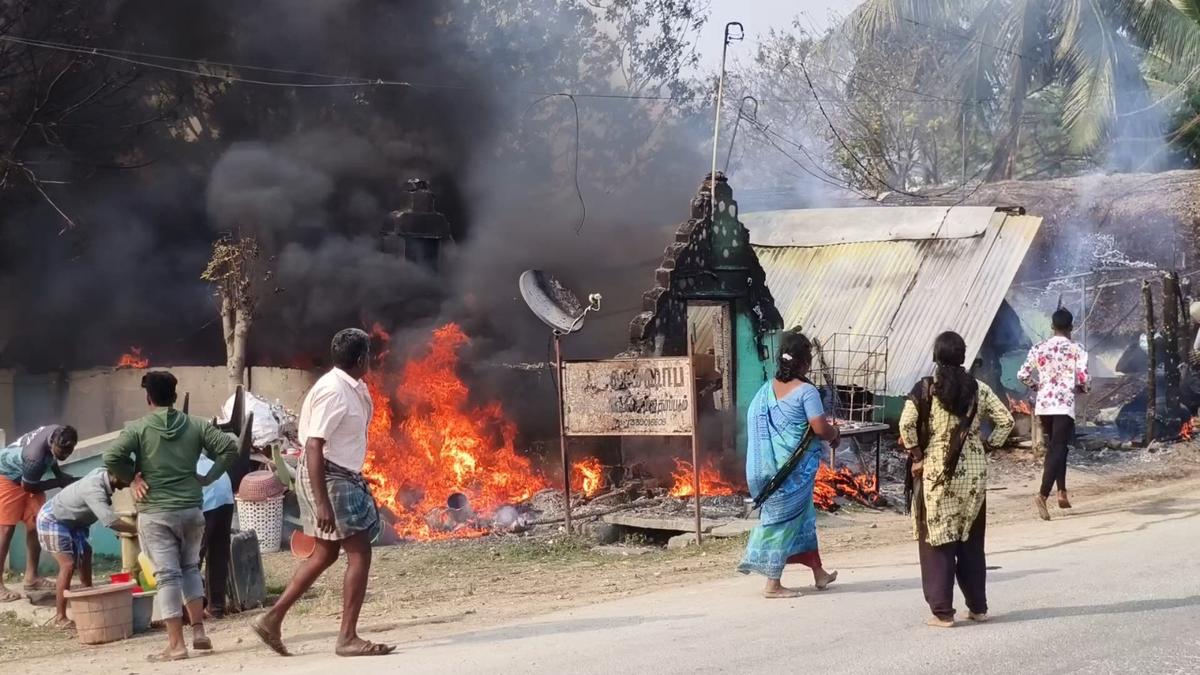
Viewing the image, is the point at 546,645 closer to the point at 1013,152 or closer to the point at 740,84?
the point at 1013,152

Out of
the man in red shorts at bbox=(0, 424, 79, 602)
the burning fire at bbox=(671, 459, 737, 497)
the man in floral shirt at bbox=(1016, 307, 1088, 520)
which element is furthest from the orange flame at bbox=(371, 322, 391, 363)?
the man in floral shirt at bbox=(1016, 307, 1088, 520)

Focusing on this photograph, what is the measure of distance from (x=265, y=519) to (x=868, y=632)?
660cm

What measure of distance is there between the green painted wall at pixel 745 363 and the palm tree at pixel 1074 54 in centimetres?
1372

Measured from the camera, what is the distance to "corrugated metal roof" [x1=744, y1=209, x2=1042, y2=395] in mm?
16375

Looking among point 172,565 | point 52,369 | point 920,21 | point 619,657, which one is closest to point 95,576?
point 172,565

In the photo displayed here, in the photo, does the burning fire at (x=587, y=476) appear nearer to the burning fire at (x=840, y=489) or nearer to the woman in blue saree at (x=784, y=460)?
the burning fire at (x=840, y=489)

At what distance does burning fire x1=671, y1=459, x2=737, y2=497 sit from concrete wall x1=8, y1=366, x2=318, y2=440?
5326 millimetres

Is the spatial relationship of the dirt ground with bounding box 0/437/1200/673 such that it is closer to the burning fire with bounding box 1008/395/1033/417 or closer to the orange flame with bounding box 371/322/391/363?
the burning fire with bounding box 1008/395/1033/417

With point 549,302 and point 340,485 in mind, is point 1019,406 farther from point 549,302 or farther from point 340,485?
point 340,485

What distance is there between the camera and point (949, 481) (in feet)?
20.0

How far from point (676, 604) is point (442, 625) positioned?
1390mm

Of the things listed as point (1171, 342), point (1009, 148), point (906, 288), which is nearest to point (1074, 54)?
point (1009, 148)

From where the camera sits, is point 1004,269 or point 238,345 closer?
point 238,345

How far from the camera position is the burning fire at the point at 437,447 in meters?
12.8
